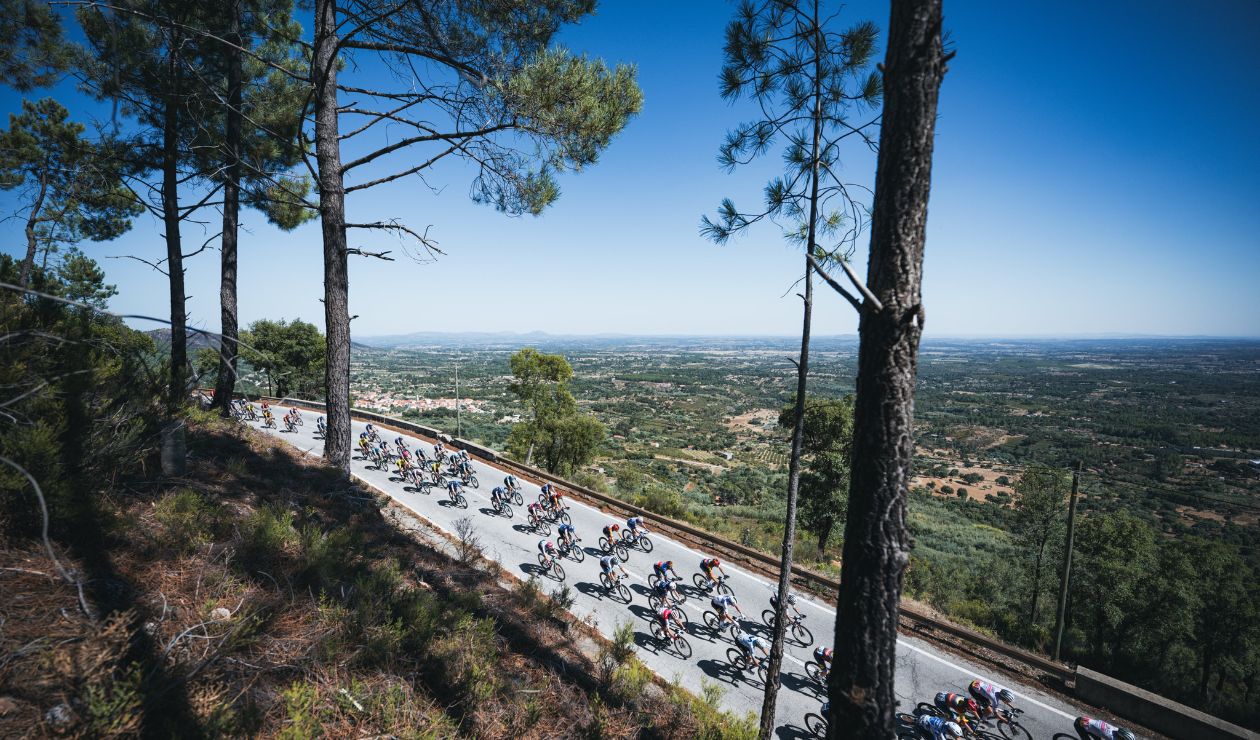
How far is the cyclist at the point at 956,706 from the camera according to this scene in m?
6.84

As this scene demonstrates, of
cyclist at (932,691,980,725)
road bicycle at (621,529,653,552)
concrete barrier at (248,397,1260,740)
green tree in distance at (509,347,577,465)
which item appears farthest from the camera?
green tree in distance at (509,347,577,465)

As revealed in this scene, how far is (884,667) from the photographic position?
237 centimetres

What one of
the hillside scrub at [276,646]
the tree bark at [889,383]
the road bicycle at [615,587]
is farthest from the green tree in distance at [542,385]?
the tree bark at [889,383]

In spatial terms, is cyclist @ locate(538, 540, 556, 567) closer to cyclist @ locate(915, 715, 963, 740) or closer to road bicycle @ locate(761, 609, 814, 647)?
road bicycle @ locate(761, 609, 814, 647)

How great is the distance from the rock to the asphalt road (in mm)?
6472

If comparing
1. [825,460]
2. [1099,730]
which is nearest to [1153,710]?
[1099,730]

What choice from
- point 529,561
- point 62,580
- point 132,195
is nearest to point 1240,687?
point 529,561

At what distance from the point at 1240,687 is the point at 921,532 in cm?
1452

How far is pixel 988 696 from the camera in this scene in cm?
695

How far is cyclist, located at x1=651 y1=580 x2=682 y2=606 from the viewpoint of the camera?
9.25 metres

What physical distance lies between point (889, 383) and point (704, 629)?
9210 mm

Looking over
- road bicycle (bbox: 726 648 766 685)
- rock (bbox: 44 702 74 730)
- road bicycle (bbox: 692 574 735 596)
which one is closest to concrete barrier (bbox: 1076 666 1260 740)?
road bicycle (bbox: 726 648 766 685)

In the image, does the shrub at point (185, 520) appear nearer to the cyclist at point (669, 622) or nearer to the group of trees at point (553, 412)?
the cyclist at point (669, 622)

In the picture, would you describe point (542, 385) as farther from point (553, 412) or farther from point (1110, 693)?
point (1110, 693)
